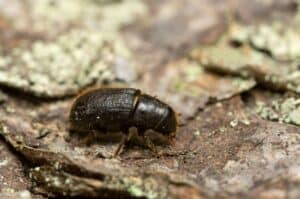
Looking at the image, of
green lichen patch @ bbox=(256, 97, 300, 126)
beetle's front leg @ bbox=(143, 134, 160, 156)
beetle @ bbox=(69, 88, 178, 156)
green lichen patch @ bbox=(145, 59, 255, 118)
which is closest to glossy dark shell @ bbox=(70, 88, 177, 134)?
beetle @ bbox=(69, 88, 178, 156)

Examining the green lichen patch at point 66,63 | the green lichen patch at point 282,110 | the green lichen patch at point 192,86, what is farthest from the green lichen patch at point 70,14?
the green lichen patch at point 282,110

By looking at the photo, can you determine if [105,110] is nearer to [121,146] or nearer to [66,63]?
[121,146]

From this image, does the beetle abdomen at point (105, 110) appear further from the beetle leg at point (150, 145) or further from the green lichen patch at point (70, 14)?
the green lichen patch at point (70, 14)

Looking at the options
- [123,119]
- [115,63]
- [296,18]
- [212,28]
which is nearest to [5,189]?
[123,119]

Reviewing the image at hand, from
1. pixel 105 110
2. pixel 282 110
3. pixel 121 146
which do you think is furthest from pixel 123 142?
pixel 282 110

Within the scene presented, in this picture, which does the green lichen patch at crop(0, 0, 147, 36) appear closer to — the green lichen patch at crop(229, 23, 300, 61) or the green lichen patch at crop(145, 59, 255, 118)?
the green lichen patch at crop(145, 59, 255, 118)

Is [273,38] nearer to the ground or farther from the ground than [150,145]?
farther from the ground

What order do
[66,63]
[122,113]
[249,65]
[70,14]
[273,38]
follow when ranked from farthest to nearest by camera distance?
[70,14]
[273,38]
[66,63]
[249,65]
[122,113]
